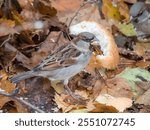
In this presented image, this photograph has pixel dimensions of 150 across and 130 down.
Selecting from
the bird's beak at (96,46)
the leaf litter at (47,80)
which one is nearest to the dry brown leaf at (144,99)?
the leaf litter at (47,80)

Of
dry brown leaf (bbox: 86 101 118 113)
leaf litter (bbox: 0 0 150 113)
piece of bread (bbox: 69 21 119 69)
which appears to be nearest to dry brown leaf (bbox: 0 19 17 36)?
leaf litter (bbox: 0 0 150 113)

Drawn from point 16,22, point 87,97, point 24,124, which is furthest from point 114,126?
point 16,22

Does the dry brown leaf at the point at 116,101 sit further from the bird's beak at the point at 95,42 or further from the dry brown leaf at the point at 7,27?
the dry brown leaf at the point at 7,27

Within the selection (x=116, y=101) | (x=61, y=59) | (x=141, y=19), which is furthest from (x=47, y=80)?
(x=141, y=19)

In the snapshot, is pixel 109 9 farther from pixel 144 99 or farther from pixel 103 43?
pixel 144 99

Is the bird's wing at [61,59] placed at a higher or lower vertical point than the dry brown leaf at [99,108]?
higher

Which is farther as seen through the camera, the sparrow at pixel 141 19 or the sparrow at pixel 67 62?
the sparrow at pixel 141 19

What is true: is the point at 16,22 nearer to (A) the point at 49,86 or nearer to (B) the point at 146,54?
(A) the point at 49,86
